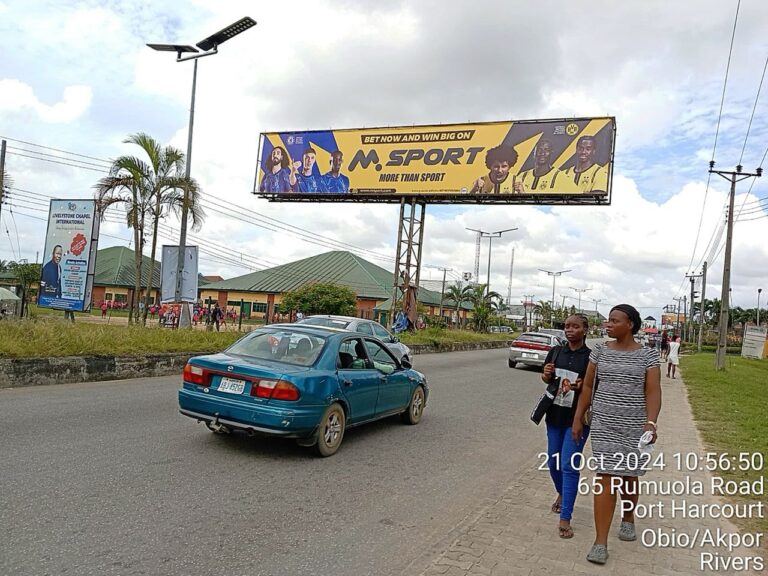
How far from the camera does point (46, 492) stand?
16.0 feet

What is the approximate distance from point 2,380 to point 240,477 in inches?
263

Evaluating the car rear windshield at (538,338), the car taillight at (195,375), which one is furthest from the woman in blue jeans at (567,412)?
the car rear windshield at (538,338)

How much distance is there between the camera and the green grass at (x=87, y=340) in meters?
11.1

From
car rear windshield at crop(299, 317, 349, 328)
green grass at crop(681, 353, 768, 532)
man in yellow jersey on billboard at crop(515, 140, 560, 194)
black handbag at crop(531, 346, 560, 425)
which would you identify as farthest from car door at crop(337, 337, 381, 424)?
man in yellow jersey on billboard at crop(515, 140, 560, 194)

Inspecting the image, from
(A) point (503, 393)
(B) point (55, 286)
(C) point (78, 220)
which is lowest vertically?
(A) point (503, 393)

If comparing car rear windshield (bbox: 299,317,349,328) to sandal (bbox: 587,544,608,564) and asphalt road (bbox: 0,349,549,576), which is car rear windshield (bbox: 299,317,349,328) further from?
sandal (bbox: 587,544,608,564)

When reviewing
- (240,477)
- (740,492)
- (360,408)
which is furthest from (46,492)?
(740,492)

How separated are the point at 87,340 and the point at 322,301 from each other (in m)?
29.3

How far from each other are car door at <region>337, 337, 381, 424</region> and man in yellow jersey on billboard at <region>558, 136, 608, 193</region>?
21825mm

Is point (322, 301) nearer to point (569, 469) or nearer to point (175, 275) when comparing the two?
point (175, 275)

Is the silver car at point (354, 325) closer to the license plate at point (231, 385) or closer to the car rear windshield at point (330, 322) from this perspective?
the car rear windshield at point (330, 322)

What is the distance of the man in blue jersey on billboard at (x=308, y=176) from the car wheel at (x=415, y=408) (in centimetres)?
2443

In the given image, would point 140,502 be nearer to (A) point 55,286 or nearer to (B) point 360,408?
(B) point 360,408

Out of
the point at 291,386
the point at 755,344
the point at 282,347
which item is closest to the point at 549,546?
the point at 291,386
